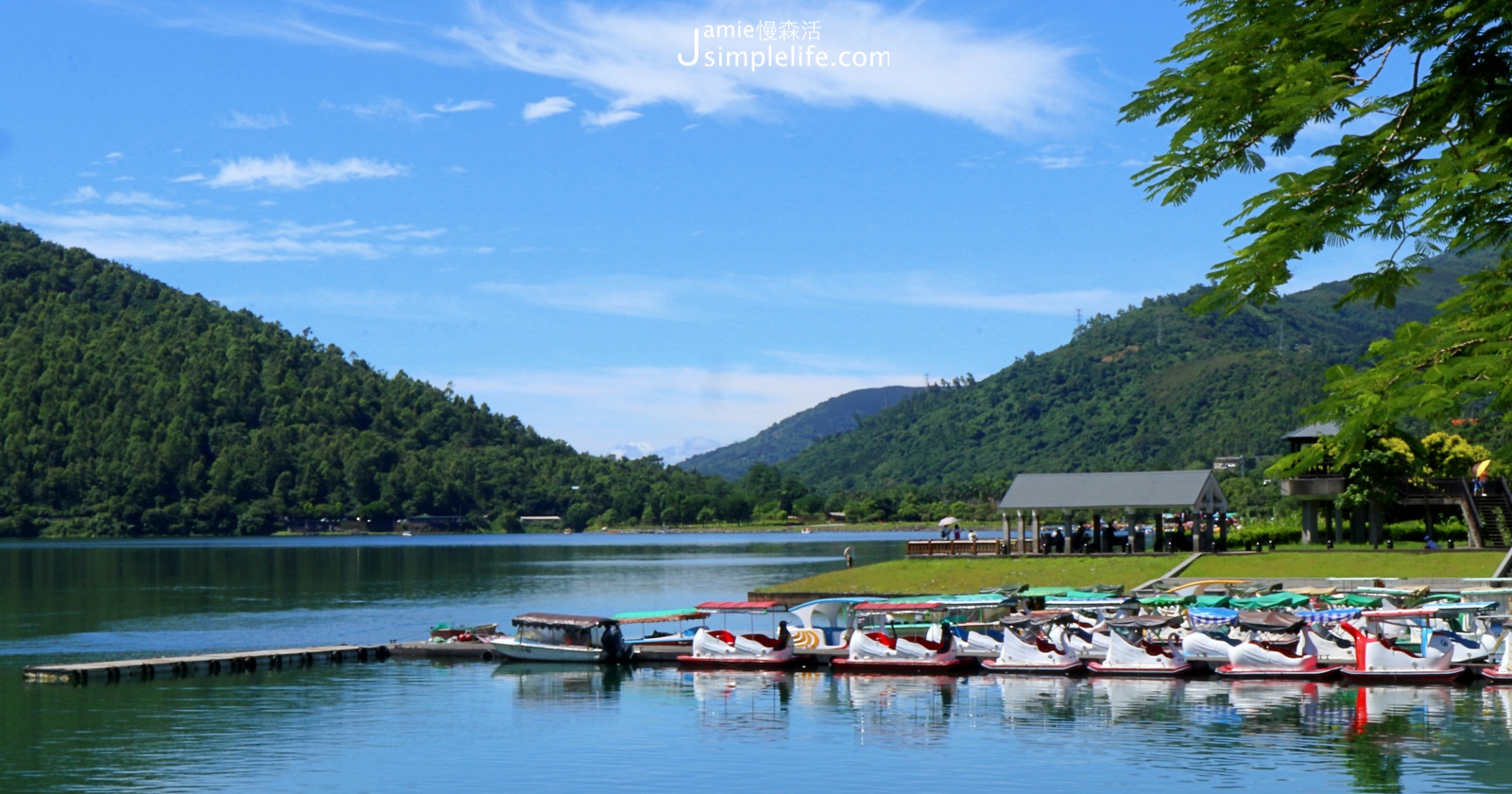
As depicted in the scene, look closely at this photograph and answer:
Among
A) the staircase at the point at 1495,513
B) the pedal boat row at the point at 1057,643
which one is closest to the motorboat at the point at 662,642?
the pedal boat row at the point at 1057,643

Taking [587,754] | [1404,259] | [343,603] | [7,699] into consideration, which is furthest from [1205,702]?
[343,603]

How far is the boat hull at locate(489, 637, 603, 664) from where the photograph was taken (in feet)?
206

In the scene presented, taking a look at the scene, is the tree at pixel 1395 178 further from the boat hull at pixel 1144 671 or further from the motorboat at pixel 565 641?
the motorboat at pixel 565 641

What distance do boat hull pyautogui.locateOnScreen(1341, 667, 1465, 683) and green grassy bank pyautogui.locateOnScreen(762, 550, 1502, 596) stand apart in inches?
896

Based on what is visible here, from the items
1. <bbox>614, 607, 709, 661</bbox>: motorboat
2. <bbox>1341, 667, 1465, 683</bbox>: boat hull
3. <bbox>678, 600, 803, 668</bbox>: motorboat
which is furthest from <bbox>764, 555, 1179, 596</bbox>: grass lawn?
<bbox>1341, 667, 1465, 683</bbox>: boat hull

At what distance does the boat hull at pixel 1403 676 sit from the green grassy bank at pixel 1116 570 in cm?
2276

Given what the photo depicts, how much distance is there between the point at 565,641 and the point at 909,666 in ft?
51.9

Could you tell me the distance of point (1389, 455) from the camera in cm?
8025

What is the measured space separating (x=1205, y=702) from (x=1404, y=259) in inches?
1386

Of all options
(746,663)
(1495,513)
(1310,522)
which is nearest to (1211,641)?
(746,663)

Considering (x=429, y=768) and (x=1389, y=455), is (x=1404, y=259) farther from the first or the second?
(x=1389, y=455)

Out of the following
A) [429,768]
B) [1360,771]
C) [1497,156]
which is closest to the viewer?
[1497,156]

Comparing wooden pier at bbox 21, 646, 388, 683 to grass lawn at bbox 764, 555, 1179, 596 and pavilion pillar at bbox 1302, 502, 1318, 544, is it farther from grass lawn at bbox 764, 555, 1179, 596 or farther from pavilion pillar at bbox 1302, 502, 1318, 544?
pavilion pillar at bbox 1302, 502, 1318, 544

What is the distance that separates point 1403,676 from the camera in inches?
1917
